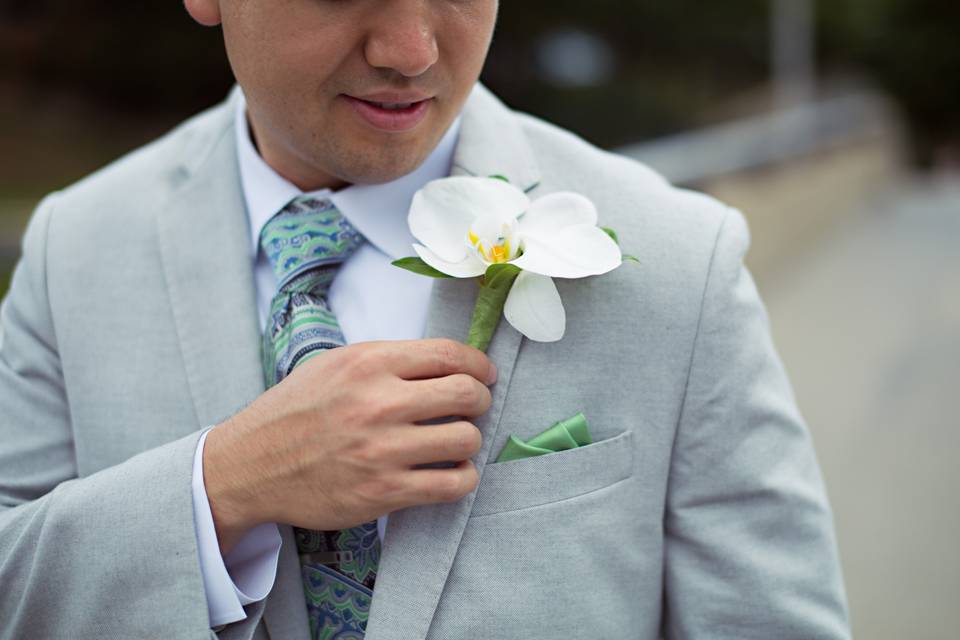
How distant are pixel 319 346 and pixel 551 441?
39cm

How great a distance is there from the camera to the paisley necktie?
157 cm

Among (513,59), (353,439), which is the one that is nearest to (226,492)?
(353,439)

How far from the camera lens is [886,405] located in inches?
242

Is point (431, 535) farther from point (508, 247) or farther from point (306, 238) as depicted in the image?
point (306, 238)

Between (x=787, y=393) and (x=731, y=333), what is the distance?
0.15m

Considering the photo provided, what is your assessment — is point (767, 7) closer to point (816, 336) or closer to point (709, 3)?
point (709, 3)

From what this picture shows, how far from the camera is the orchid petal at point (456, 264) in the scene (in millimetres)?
1460

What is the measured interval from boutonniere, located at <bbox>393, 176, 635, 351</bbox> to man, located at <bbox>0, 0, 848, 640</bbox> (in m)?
0.08

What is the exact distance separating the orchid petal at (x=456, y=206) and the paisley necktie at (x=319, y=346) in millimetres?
209

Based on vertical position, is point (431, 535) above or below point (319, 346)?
below

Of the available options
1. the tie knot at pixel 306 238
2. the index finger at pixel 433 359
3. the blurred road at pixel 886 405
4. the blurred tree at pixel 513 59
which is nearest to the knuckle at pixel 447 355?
the index finger at pixel 433 359

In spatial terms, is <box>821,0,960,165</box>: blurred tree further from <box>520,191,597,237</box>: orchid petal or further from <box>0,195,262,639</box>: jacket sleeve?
<box>0,195,262,639</box>: jacket sleeve

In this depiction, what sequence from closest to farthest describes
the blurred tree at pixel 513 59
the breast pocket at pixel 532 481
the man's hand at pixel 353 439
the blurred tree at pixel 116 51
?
the man's hand at pixel 353 439
the breast pocket at pixel 532 481
the blurred tree at pixel 513 59
the blurred tree at pixel 116 51

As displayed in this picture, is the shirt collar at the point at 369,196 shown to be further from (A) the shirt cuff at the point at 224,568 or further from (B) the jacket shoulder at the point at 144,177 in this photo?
(A) the shirt cuff at the point at 224,568
